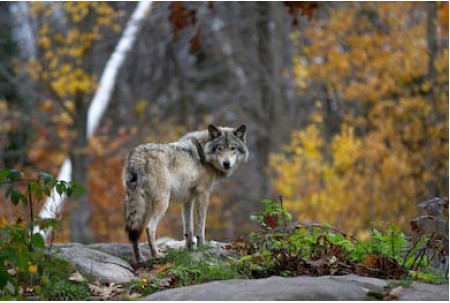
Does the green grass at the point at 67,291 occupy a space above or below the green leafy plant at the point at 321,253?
below

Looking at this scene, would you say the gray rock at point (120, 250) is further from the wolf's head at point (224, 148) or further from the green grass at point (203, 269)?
the wolf's head at point (224, 148)

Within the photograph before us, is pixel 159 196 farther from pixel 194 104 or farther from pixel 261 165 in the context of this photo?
pixel 194 104

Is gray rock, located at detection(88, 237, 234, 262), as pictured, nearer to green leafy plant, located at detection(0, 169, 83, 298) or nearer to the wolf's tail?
the wolf's tail

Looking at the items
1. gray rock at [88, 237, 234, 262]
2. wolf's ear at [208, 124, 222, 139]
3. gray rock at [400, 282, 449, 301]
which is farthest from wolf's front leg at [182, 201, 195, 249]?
gray rock at [400, 282, 449, 301]

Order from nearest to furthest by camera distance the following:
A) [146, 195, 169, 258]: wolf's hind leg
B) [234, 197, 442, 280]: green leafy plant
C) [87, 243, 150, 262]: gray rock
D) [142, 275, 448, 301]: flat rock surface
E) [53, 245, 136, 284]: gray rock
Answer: [142, 275, 448, 301]: flat rock surface, [234, 197, 442, 280]: green leafy plant, [53, 245, 136, 284]: gray rock, [146, 195, 169, 258]: wolf's hind leg, [87, 243, 150, 262]: gray rock

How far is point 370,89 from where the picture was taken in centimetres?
2175

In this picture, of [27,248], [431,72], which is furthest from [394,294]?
[431,72]

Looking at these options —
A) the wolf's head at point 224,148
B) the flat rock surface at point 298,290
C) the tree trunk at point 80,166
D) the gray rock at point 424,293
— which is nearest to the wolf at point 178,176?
the wolf's head at point 224,148

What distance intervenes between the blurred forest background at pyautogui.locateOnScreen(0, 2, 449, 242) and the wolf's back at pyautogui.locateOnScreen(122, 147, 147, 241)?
2491 millimetres

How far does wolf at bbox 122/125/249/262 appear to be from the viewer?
941 centimetres

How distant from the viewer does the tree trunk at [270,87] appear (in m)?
26.3

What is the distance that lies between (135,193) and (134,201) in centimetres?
10

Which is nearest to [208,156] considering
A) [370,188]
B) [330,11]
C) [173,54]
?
[370,188]

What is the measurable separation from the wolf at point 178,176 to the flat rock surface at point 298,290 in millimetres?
2502
